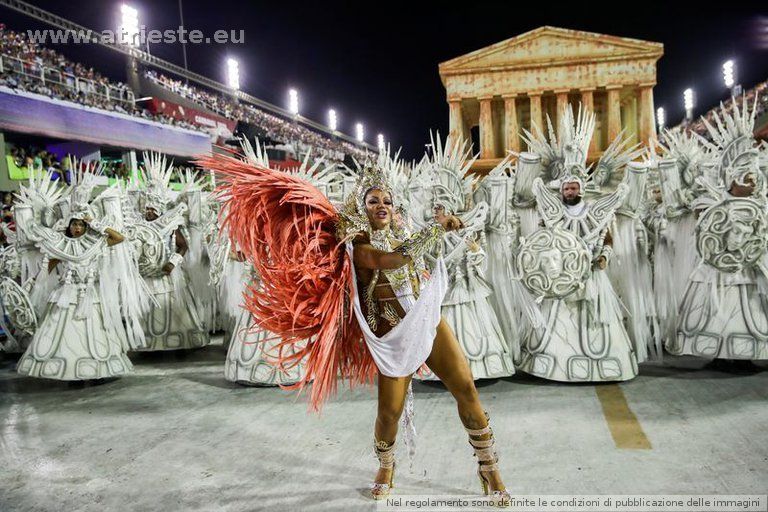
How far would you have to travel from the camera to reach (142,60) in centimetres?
2305

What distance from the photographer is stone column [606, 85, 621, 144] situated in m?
24.2

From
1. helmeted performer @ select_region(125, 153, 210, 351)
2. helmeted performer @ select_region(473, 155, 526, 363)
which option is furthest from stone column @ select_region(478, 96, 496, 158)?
helmeted performer @ select_region(473, 155, 526, 363)

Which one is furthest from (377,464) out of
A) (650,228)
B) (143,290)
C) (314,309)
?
(650,228)

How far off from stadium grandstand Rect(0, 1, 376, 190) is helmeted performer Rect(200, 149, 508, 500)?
4.76m

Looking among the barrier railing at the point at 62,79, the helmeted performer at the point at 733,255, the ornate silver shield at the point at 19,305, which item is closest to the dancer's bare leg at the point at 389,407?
the helmeted performer at the point at 733,255

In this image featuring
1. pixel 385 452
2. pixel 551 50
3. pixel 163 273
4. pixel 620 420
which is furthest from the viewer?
pixel 551 50

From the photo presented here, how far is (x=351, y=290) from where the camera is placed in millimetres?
2908

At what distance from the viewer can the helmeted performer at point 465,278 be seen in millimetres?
4703

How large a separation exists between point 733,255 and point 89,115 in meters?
15.9

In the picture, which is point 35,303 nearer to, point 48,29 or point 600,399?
point 600,399

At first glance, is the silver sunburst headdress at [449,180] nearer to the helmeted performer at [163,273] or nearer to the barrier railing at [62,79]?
the helmeted performer at [163,273]

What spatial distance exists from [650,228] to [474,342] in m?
2.98

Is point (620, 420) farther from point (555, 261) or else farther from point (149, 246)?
point (149, 246)

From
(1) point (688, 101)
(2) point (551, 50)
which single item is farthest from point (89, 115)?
(1) point (688, 101)
